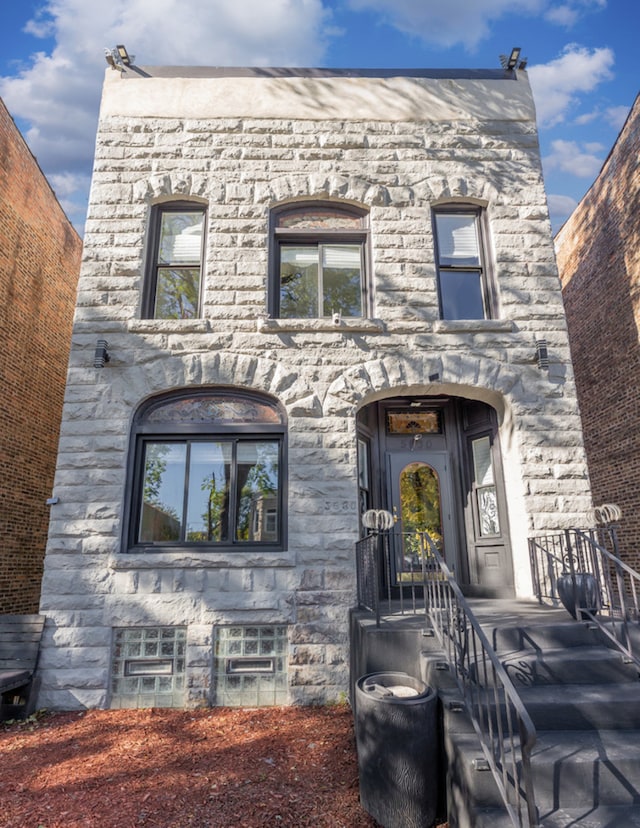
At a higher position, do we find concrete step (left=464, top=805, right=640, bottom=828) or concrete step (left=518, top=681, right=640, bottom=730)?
concrete step (left=518, top=681, right=640, bottom=730)

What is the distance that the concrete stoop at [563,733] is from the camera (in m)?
3.17

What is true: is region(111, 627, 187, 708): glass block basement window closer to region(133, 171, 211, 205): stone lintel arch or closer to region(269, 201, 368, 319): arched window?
Result: region(269, 201, 368, 319): arched window

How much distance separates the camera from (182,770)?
4.43m

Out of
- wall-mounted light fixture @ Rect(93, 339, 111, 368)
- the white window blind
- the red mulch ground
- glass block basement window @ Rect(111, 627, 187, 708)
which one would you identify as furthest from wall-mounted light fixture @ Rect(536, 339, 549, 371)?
wall-mounted light fixture @ Rect(93, 339, 111, 368)

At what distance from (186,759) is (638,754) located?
12.0ft

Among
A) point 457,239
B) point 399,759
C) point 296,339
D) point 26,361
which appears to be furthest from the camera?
point 26,361

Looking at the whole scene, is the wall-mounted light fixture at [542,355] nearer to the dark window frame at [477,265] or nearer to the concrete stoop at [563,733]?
the dark window frame at [477,265]

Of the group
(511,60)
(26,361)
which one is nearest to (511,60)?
(511,60)

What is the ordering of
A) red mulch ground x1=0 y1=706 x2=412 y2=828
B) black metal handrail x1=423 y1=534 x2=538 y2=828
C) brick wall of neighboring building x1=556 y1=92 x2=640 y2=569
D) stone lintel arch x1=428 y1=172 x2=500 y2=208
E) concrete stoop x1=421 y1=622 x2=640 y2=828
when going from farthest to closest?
brick wall of neighboring building x1=556 y1=92 x2=640 y2=569 → stone lintel arch x1=428 y1=172 x2=500 y2=208 → red mulch ground x1=0 y1=706 x2=412 y2=828 → concrete stoop x1=421 y1=622 x2=640 y2=828 → black metal handrail x1=423 y1=534 x2=538 y2=828

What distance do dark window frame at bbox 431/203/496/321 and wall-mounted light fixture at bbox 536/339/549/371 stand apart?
0.88 meters

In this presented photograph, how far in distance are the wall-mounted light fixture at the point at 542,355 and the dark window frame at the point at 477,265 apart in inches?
34.8

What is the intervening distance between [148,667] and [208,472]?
252 cm

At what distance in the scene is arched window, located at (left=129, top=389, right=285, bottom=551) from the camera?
22.7 feet

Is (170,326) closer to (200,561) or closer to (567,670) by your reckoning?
(200,561)
